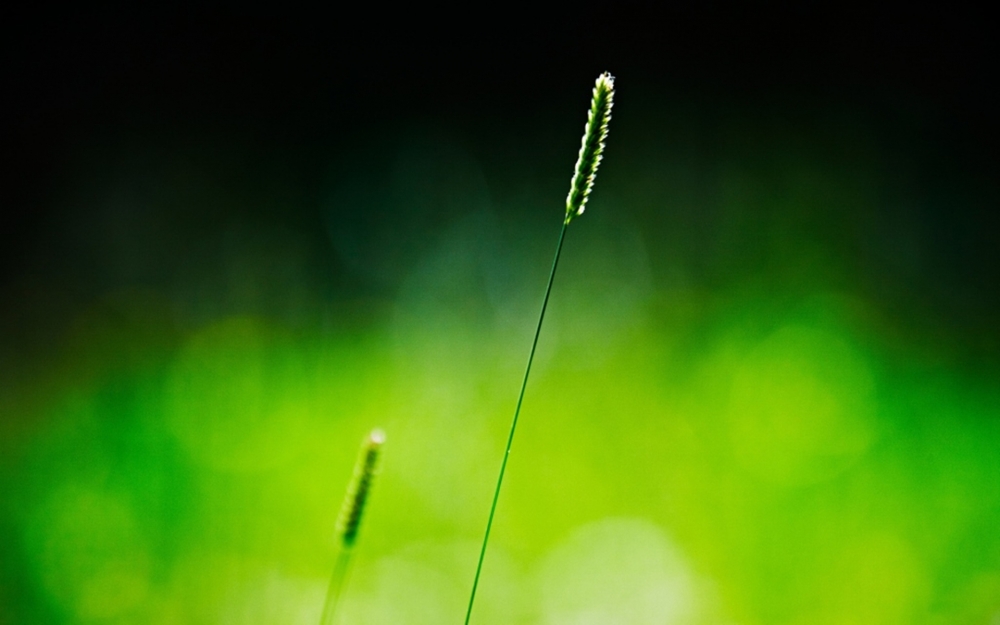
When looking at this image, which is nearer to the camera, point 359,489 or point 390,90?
point 359,489

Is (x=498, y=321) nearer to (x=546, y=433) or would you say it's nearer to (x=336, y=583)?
(x=546, y=433)

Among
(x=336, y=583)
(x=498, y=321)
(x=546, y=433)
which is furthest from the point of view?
(x=498, y=321)

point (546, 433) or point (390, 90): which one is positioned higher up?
point (390, 90)

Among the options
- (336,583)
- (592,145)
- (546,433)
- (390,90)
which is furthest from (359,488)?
(390,90)

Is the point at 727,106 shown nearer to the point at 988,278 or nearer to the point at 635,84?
the point at 635,84

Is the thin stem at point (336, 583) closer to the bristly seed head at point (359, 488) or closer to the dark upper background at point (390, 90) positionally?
the bristly seed head at point (359, 488)

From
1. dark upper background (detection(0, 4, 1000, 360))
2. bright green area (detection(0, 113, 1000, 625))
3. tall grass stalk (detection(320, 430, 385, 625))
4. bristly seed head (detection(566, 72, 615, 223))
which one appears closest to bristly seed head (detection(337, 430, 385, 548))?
tall grass stalk (detection(320, 430, 385, 625))

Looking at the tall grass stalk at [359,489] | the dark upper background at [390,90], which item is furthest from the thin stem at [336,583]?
the dark upper background at [390,90]

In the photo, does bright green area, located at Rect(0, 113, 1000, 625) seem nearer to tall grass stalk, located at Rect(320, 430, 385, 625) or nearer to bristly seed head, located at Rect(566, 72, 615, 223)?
tall grass stalk, located at Rect(320, 430, 385, 625)
